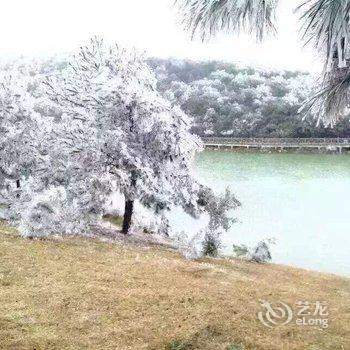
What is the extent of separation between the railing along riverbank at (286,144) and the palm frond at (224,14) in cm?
8143

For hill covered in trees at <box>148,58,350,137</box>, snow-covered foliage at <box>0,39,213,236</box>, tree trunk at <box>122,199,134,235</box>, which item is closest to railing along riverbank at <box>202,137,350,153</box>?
hill covered in trees at <box>148,58,350,137</box>

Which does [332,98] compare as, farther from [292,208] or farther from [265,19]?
[292,208]

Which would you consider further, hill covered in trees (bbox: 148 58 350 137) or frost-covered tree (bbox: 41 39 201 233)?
hill covered in trees (bbox: 148 58 350 137)

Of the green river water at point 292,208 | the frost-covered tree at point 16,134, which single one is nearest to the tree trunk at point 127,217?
the green river water at point 292,208

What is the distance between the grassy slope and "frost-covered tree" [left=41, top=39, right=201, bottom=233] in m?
4.82

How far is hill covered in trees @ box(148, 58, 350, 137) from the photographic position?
8988 centimetres

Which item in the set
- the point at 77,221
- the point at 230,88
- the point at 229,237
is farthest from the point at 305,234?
the point at 230,88

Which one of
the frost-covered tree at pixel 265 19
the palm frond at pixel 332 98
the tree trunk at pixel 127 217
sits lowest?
the tree trunk at pixel 127 217

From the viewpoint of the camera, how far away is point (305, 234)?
90.2 feet

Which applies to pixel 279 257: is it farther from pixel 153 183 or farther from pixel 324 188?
pixel 324 188

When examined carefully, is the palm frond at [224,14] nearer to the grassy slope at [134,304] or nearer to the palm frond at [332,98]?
the palm frond at [332,98]

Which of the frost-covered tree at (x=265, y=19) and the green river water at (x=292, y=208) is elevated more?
the frost-covered tree at (x=265, y=19)

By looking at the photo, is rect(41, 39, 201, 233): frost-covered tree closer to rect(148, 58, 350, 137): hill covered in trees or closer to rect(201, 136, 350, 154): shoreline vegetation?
rect(148, 58, 350, 137): hill covered in trees

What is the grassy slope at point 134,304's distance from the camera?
793 centimetres
